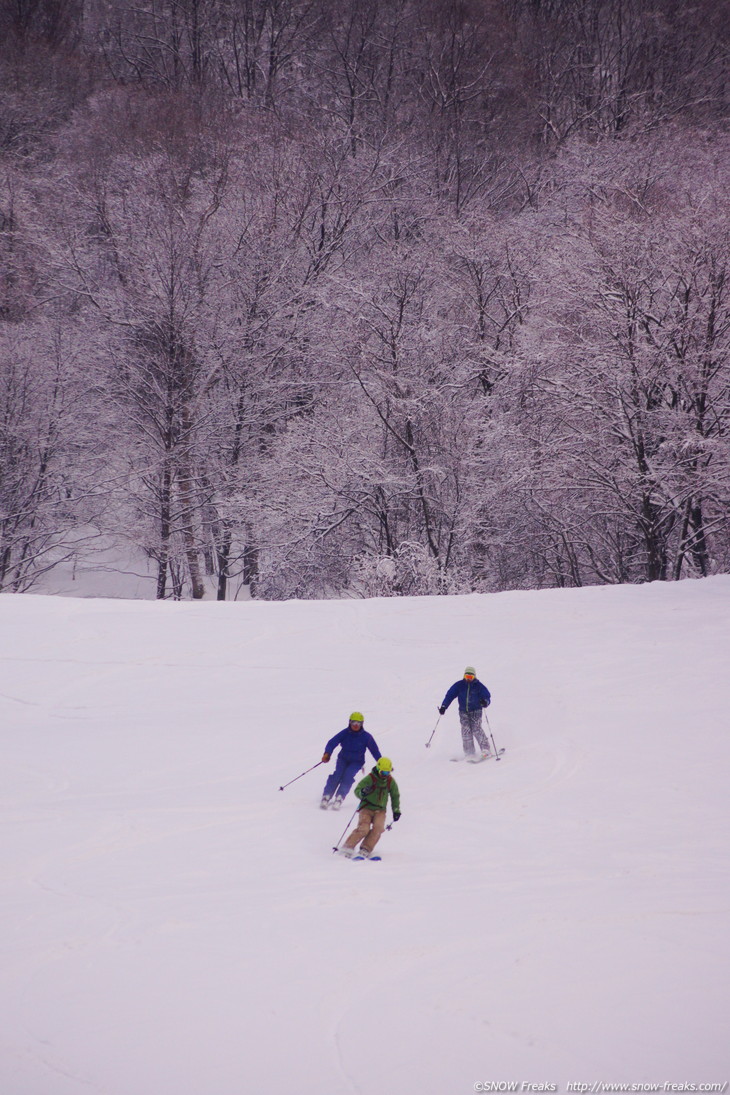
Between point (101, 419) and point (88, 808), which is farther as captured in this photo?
point (101, 419)

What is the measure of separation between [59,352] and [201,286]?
523 cm

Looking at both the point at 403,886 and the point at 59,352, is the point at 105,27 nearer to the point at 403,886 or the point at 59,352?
the point at 59,352

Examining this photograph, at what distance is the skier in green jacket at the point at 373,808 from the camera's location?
7969 millimetres

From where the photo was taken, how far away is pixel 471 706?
11078 mm

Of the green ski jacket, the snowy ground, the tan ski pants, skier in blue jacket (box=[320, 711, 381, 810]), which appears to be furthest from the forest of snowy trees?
the tan ski pants

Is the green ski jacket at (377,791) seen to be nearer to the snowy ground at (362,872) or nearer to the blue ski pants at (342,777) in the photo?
the snowy ground at (362,872)

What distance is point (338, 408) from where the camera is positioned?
87.1 ft

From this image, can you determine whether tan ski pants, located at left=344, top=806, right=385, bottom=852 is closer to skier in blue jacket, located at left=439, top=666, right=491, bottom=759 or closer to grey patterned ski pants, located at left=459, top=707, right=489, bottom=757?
skier in blue jacket, located at left=439, top=666, right=491, bottom=759

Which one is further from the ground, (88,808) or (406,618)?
(406,618)

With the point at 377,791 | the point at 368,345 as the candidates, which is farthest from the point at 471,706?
the point at 368,345

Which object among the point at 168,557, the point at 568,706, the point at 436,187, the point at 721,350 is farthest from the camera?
the point at 436,187

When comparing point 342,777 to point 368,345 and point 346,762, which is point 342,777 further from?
point 368,345

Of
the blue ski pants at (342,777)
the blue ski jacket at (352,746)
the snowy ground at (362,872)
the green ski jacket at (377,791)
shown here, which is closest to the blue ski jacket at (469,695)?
the snowy ground at (362,872)

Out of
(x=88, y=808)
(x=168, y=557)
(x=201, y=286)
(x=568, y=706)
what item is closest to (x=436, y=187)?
(x=201, y=286)
